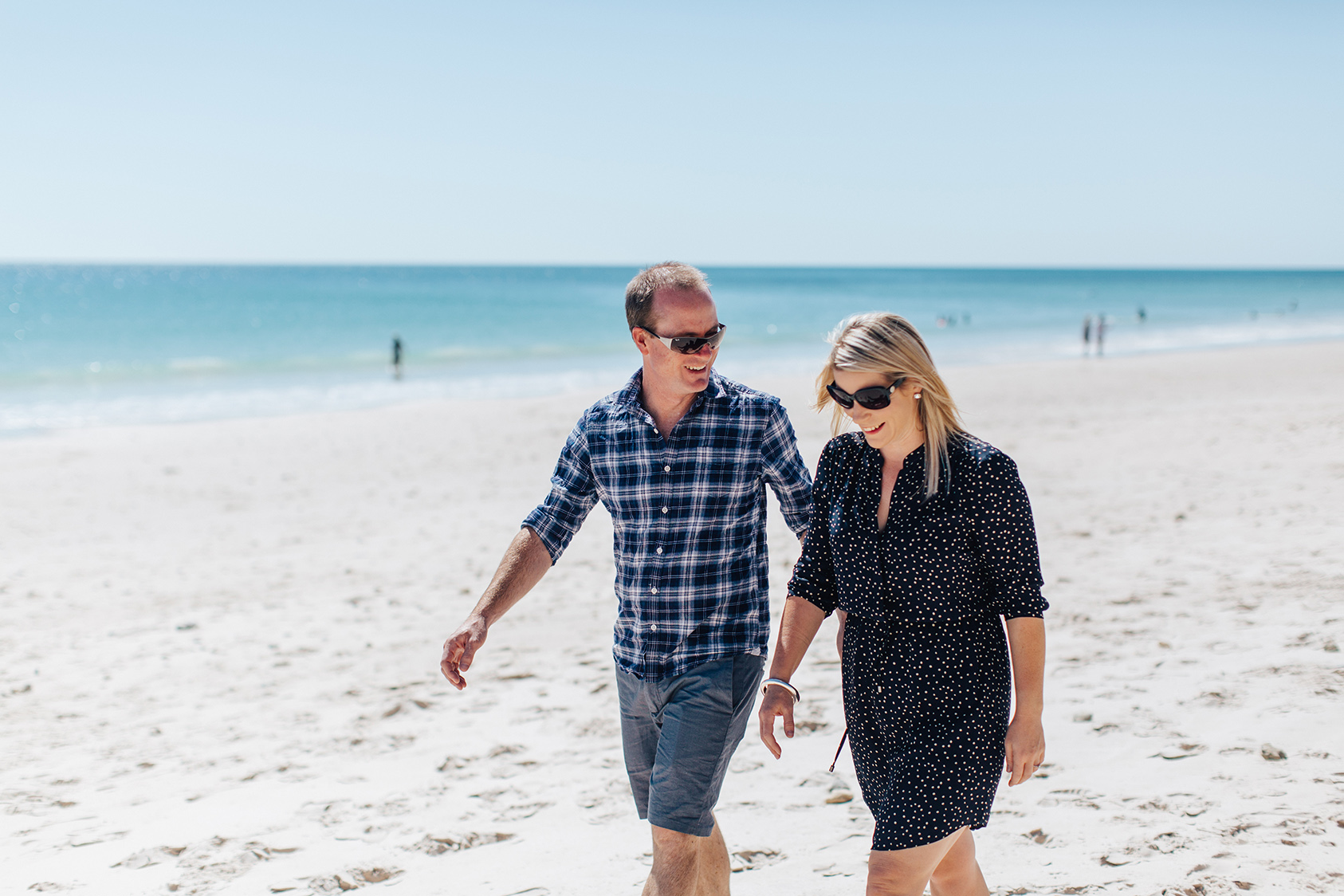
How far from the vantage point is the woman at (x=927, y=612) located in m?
2.26

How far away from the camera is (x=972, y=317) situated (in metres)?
57.3

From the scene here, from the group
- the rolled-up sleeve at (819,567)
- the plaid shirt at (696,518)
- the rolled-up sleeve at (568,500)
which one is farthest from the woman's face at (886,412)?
the rolled-up sleeve at (568,500)

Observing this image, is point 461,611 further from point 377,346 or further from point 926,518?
point 377,346

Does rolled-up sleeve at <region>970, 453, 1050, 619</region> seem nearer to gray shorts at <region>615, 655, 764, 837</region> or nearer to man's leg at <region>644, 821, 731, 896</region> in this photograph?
gray shorts at <region>615, 655, 764, 837</region>

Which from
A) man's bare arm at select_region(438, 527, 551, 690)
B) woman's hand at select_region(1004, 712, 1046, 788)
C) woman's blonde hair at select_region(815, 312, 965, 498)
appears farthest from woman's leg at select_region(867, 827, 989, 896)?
man's bare arm at select_region(438, 527, 551, 690)

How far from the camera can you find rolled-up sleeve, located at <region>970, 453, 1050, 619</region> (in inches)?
88.2

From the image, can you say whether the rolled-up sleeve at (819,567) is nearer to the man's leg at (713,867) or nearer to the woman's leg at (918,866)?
the woman's leg at (918,866)

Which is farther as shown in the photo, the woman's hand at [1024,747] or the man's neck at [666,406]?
the man's neck at [666,406]

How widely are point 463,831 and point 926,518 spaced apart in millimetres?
2450

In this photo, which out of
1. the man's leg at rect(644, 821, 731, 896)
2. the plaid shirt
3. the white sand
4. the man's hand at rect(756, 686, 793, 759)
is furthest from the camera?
the white sand

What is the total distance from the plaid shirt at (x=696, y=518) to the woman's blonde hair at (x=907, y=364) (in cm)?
51

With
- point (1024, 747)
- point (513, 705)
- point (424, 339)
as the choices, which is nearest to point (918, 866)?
point (1024, 747)

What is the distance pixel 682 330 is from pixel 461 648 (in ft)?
3.56

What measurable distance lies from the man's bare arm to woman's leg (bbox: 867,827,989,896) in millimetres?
1163
